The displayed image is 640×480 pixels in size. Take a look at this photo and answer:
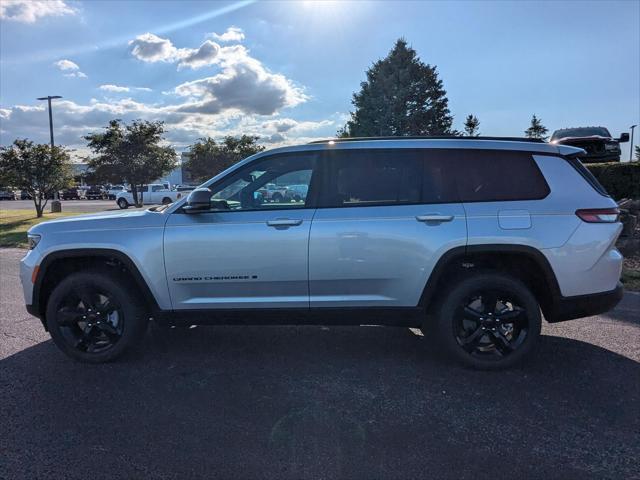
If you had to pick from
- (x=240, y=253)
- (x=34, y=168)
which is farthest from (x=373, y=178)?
(x=34, y=168)

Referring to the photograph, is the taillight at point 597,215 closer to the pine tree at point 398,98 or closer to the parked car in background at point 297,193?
the parked car in background at point 297,193

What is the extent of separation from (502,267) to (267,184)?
7.05ft

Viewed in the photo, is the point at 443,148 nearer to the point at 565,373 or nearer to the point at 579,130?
the point at 565,373

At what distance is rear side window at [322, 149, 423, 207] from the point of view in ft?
13.3

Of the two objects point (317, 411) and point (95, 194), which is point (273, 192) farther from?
point (95, 194)

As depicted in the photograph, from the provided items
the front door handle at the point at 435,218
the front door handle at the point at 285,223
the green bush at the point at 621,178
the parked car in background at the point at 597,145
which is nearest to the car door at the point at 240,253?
the front door handle at the point at 285,223

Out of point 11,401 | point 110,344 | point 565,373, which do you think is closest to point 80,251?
point 110,344

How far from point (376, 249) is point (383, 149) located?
90 centimetres

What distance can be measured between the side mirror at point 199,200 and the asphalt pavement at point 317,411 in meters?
1.39

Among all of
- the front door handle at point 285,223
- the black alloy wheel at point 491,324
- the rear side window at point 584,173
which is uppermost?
the rear side window at point 584,173

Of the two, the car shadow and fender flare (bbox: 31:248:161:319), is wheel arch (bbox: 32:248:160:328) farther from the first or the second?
the car shadow

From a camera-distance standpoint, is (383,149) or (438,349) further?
(438,349)

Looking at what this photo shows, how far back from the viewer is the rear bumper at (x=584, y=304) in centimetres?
397

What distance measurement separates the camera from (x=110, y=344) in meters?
4.29
